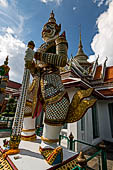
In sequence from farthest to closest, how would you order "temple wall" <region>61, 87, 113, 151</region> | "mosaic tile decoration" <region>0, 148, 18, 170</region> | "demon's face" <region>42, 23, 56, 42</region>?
"temple wall" <region>61, 87, 113, 151</region>
"demon's face" <region>42, 23, 56, 42</region>
"mosaic tile decoration" <region>0, 148, 18, 170</region>

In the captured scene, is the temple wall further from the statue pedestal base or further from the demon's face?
the demon's face

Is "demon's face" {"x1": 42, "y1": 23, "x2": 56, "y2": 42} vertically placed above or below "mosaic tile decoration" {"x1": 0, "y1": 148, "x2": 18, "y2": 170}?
above

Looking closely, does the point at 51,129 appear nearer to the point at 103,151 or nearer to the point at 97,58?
the point at 103,151

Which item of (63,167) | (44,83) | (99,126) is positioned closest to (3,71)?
(44,83)

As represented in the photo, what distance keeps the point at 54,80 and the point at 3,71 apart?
1261 millimetres

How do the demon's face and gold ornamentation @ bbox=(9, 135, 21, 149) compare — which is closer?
gold ornamentation @ bbox=(9, 135, 21, 149)

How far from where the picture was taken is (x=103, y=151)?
167 centimetres

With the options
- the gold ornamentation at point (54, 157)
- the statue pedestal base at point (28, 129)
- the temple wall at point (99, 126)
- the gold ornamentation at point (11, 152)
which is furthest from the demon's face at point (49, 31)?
the temple wall at point (99, 126)

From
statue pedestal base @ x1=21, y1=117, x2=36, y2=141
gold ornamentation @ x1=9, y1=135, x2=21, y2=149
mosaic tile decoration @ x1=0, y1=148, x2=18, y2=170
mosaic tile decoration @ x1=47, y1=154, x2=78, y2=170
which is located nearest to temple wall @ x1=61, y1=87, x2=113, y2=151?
statue pedestal base @ x1=21, y1=117, x2=36, y2=141

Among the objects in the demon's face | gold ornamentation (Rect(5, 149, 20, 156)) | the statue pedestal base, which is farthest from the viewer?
the statue pedestal base

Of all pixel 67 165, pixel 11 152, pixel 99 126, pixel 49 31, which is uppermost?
pixel 49 31

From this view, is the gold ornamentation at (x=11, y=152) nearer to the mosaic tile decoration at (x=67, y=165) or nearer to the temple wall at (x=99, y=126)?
the mosaic tile decoration at (x=67, y=165)

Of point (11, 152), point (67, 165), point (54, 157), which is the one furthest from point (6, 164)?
point (67, 165)

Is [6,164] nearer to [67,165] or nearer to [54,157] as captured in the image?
[54,157]
